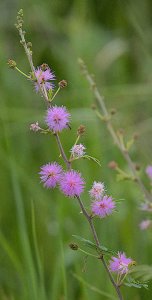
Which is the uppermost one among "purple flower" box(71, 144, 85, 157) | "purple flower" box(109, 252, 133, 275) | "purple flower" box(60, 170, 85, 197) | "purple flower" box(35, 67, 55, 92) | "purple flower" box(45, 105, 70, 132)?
"purple flower" box(35, 67, 55, 92)

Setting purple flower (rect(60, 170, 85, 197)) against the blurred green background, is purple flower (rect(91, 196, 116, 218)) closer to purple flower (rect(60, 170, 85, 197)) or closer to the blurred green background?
purple flower (rect(60, 170, 85, 197))

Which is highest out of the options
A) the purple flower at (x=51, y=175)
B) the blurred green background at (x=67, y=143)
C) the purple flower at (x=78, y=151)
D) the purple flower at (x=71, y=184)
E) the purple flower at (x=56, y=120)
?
the blurred green background at (x=67, y=143)

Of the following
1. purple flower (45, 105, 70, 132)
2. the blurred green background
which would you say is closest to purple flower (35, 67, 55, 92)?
purple flower (45, 105, 70, 132)

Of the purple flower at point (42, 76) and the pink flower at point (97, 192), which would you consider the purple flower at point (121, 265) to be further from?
the purple flower at point (42, 76)

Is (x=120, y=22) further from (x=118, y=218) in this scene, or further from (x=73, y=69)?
(x=118, y=218)

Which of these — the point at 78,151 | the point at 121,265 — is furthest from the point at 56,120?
the point at 121,265

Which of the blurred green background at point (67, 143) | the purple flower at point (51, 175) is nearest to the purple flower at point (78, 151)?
the purple flower at point (51, 175)
